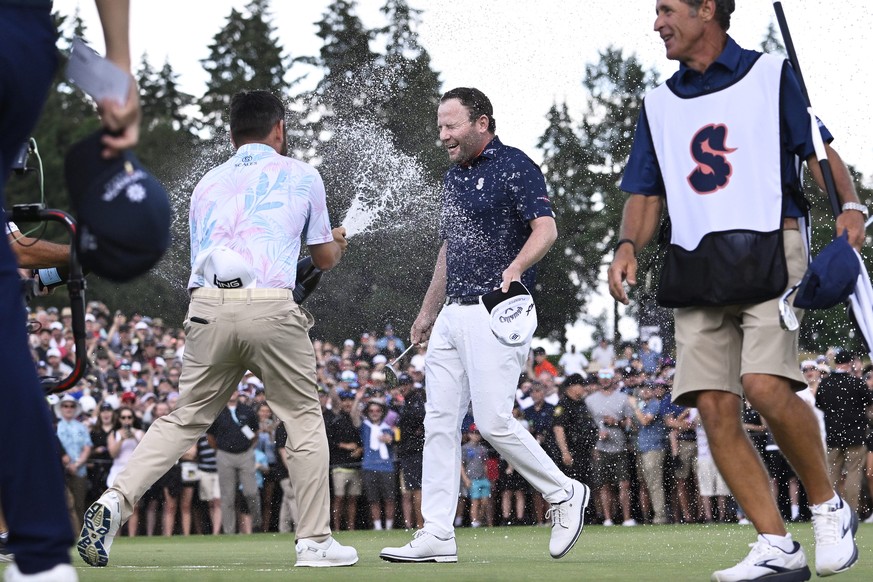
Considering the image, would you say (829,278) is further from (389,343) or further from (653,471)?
(389,343)

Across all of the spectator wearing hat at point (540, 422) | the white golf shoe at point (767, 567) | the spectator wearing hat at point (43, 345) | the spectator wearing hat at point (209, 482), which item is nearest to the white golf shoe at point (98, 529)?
the white golf shoe at point (767, 567)

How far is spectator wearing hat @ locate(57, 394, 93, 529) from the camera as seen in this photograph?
1677 cm

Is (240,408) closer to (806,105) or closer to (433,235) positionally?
(433,235)

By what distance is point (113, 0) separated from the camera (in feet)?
11.4

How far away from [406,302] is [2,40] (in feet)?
56.8

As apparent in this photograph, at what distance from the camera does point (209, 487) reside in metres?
18.0

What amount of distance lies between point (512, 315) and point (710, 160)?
2.00 m

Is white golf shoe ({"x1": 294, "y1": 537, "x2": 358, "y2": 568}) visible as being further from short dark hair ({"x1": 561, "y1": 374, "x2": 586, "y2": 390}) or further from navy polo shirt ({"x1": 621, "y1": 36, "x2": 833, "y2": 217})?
short dark hair ({"x1": 561, "y1": 374, "x2": 586, "y2": 390})

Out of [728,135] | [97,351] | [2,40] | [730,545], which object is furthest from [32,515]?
[97,351]

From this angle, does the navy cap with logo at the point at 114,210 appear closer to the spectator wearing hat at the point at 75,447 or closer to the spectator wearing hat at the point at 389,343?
the spectator wearing hat at the point at 75,447

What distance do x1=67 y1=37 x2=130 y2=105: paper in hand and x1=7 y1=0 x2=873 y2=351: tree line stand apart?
114 inches

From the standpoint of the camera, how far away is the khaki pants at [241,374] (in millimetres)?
6523

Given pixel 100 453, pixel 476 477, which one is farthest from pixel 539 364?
pixel 100 453

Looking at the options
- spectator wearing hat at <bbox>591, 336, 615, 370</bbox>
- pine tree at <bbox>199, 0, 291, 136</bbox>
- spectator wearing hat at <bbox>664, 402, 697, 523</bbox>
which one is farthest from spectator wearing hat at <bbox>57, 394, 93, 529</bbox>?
pine tree at <bbox>199, 0, 291, 136</bbox>
